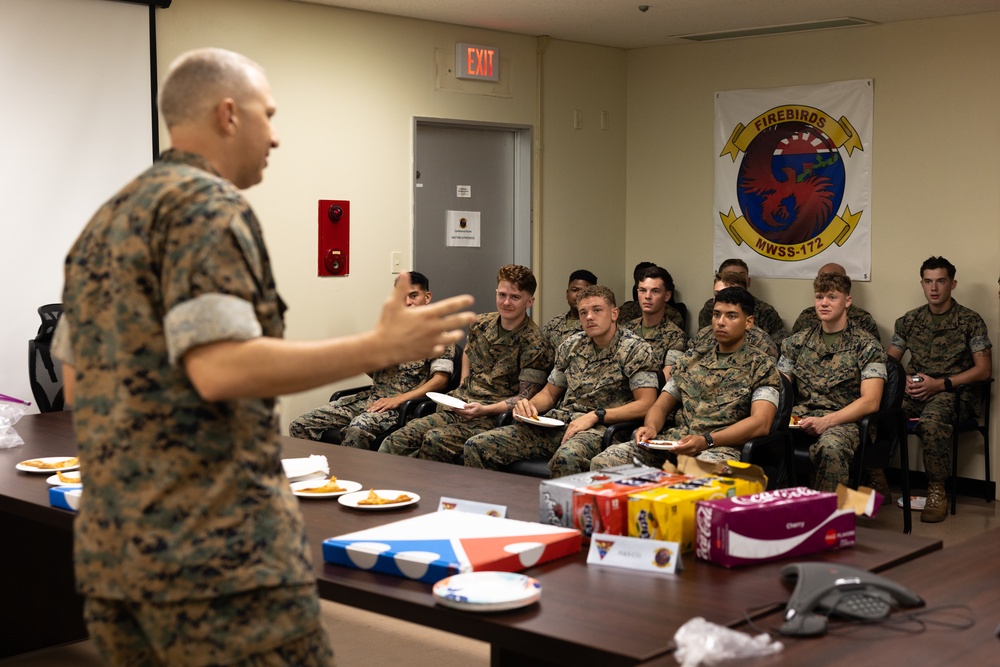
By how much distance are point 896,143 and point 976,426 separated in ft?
5.69

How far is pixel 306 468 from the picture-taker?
10.7 feet

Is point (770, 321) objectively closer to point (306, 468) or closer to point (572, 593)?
point (306, 468)

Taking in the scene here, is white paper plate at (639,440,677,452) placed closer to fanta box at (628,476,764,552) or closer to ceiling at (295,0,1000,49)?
fanta box at (628,476,764,552)

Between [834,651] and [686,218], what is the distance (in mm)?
6212

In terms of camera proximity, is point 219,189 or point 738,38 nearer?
point 219,189

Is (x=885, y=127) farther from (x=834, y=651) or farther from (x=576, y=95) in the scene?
(x=834, y=651)

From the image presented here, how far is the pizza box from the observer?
7.27 feet

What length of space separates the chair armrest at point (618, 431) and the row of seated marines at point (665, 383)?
0.14 feet

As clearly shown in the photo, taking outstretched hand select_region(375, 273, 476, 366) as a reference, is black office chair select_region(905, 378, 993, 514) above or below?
below

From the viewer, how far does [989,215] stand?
21.1 ft

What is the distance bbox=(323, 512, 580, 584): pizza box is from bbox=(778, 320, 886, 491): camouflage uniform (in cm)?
307

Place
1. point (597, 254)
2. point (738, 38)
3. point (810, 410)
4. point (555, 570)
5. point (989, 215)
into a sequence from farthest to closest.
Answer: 1. point (597, 254)
2. point (738, 38)
3. point (989, 215)
4. point (810, 410)
5. point (555, 570)

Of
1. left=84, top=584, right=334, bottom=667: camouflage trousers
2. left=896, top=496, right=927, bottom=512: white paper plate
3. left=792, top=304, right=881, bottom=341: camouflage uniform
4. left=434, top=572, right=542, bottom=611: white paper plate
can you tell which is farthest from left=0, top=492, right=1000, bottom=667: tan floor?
left=792, top=304, right=881, bottom=341: camouflage uniform

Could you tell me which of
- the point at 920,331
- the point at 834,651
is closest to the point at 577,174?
the point at 920,331
